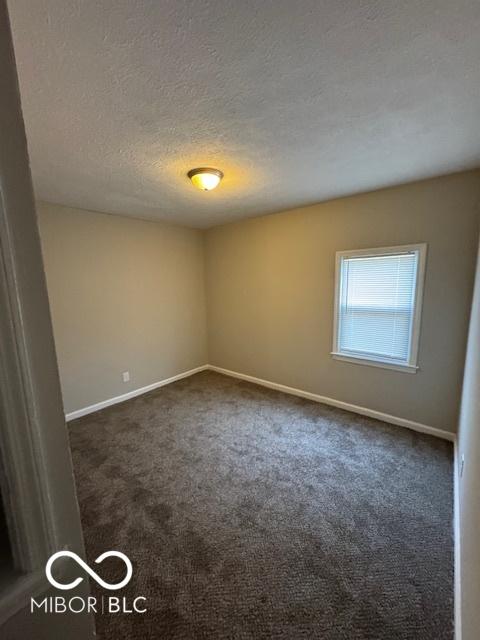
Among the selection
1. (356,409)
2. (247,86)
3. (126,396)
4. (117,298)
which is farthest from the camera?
(126,396)

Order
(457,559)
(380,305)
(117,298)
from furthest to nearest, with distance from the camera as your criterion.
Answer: (117,298) → (380,305) → (457,559)

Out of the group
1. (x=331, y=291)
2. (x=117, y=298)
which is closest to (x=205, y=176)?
(x=331, y=291)

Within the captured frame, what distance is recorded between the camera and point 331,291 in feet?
10.6

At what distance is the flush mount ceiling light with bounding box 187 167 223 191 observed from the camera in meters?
2.13

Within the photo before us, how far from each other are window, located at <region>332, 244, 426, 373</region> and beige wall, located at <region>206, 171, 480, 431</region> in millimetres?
85

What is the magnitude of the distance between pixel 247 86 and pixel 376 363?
2.71 metres

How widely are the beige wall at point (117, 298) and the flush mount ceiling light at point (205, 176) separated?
169 cm

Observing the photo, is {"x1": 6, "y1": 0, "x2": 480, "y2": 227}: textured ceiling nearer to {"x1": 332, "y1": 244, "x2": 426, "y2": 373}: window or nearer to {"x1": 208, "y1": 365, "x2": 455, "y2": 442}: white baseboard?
{"x1": 332, "y1": 244, "x2": 426, "y2": 373}: window

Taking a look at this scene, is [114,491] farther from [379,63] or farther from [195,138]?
[379,63]

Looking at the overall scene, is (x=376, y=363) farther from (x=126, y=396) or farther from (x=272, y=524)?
(x=126, y=396)

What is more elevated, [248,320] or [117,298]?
[117,298]

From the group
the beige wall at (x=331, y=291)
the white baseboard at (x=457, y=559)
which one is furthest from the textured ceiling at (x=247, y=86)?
the white baseboard at (x=457, y=559)

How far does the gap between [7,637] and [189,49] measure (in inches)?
69.5

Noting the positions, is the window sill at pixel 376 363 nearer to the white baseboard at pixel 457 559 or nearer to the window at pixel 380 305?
the window at pixel 380 305
